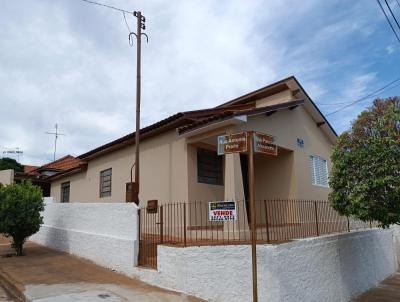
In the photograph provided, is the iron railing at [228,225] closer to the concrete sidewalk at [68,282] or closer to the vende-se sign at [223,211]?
the vende-se sign at [223,211]

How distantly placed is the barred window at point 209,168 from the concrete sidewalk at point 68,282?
391cm

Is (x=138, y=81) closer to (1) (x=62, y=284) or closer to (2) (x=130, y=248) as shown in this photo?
(2) (x=130, y=248)

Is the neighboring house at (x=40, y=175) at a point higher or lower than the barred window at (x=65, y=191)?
higher

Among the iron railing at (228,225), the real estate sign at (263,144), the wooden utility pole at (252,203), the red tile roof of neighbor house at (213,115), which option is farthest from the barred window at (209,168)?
the wooden utility pole at (252,203)

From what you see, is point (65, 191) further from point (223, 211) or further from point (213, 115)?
point (223, 211)

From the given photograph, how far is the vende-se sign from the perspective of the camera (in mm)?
7229

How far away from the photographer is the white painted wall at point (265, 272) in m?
7.04

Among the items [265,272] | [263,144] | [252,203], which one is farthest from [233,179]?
[252,203]

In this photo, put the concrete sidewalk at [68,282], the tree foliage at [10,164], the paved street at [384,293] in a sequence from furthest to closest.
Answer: the tree foliage at [10,164]
the paved street at [384,293]
the concrete sidewalk at [68,282]

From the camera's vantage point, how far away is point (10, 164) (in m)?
35.6

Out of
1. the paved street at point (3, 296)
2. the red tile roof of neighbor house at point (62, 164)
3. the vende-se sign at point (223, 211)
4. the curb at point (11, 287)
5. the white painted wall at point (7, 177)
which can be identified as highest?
the red tile roof of neighbor house at point (62, 164)

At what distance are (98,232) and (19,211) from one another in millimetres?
2941

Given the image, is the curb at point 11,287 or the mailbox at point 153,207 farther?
the mailbox at point 153,207

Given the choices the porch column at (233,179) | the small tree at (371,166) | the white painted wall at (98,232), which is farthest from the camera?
the porch column at (233,179)
